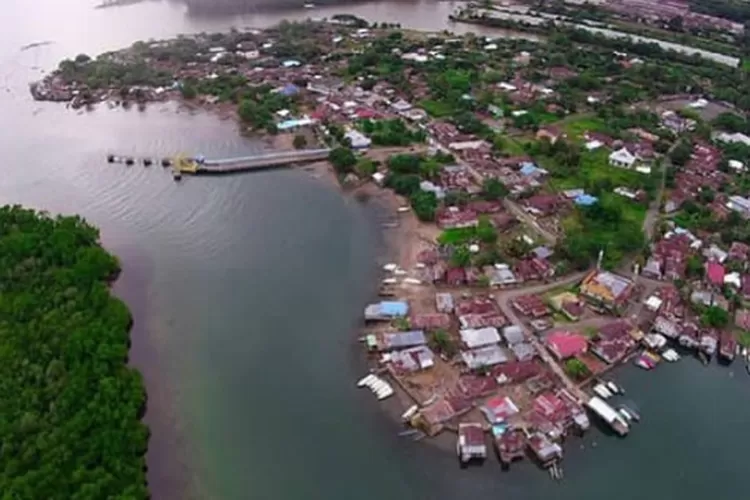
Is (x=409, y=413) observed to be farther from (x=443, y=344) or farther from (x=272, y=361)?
(x=272, y=361)

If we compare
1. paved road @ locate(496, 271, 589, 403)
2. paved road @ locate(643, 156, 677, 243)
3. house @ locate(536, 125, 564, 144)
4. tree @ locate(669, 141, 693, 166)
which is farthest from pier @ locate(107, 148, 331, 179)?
tree @ locate(669, 141, 693, 166)

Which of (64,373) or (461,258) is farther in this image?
(461,258)

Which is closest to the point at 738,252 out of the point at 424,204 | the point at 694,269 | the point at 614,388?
the point at 694,269

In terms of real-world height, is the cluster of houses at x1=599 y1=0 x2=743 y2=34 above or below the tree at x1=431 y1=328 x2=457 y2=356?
above

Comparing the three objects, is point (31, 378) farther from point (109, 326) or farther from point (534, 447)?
point (534, 447)

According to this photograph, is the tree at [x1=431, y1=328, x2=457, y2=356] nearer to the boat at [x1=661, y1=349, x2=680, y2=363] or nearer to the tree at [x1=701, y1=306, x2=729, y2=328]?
the boat at [x1=661, y1=349, x2=680, y2=363]
